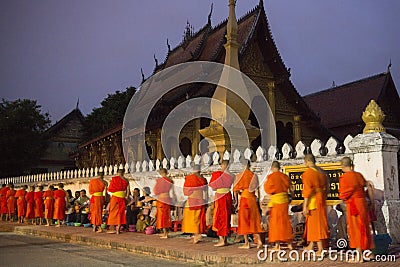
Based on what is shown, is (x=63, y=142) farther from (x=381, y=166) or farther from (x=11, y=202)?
(x=381, y=166)

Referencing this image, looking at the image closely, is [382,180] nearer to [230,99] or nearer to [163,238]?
[230,99]

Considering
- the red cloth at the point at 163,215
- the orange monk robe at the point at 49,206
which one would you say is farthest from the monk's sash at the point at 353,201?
the orange monk robe at the point at 49,206

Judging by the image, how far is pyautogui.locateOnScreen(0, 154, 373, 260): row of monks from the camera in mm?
5672

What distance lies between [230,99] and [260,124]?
27.1 ft

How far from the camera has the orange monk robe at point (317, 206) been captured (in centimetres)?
595

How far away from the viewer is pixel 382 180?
666 cm

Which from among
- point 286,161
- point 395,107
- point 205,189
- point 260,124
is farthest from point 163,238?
point 395,107

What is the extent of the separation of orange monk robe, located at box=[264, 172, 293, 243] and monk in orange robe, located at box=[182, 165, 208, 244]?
1634 millimetres

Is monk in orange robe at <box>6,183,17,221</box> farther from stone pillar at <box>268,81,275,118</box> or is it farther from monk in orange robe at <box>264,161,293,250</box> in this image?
monk in orange robe at <box>264,161,293,250</box>

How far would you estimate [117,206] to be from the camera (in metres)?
9.32

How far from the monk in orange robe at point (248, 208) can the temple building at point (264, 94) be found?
18.4 ft

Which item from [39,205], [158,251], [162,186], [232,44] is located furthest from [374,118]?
[39,205]

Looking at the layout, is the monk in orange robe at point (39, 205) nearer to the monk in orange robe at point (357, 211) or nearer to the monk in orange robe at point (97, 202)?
the monk in orange robe at point (97, 202)

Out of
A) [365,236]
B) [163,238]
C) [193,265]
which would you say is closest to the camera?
[365,236]
